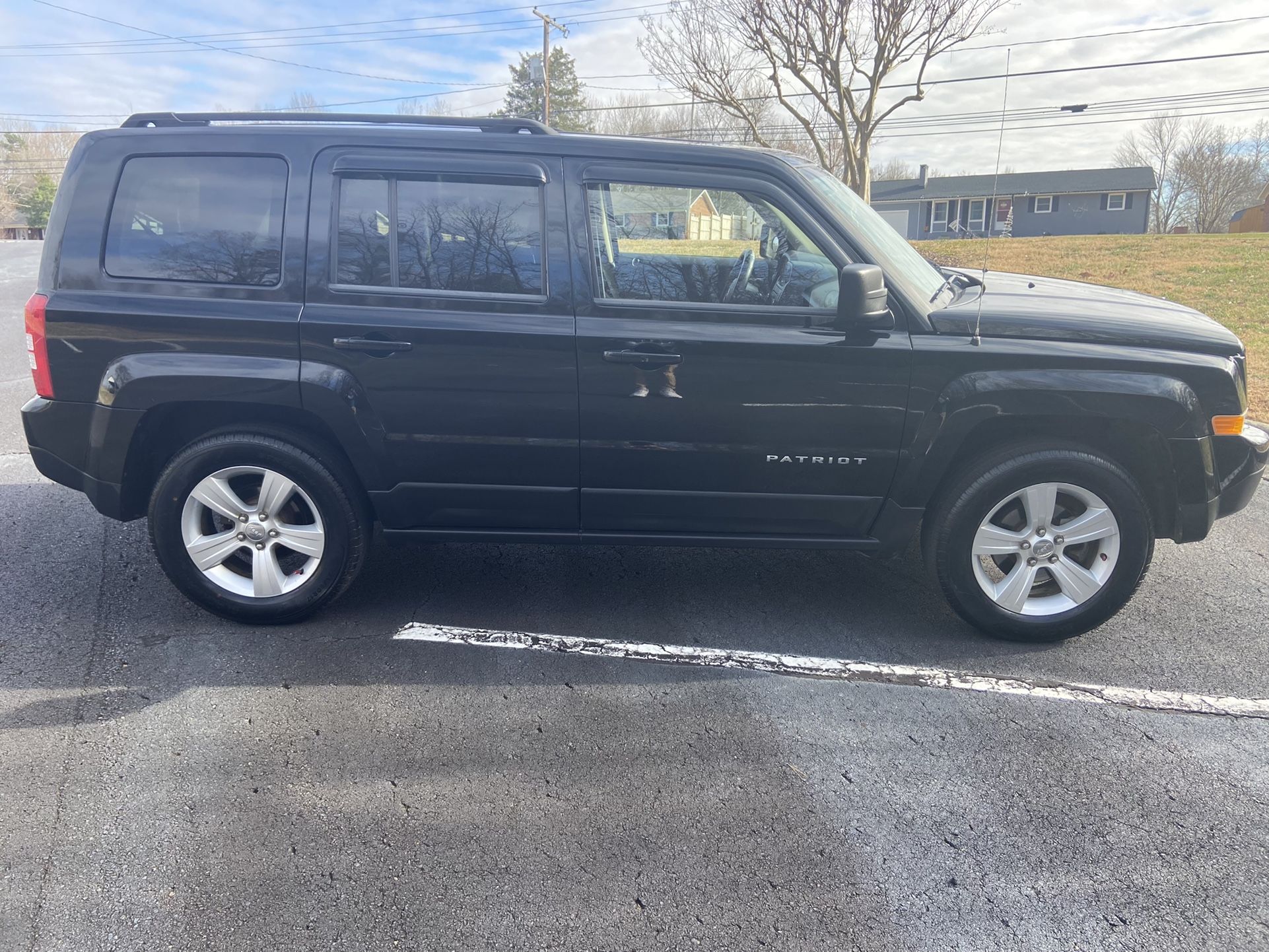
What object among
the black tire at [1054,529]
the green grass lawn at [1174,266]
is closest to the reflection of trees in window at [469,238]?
the black tire at [1054,529]

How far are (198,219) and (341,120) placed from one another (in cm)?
72

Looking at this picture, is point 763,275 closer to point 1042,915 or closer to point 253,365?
point 253,365

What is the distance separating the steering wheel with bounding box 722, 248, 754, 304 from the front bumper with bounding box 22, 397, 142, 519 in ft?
8.13

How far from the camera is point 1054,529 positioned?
11.9ft

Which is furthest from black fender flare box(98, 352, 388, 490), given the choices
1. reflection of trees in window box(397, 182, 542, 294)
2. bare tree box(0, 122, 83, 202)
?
bare tree box(0, 122, 83, 202)

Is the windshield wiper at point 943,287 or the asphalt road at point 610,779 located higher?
the windshield wiper at point 943,287

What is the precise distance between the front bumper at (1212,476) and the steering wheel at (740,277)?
1836 mm

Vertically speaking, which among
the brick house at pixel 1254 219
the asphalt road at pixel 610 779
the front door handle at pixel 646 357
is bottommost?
the asphalt road at pixel 610 779

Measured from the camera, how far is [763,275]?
140 inches

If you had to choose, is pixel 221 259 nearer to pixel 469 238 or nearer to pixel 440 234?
pixel 440 234

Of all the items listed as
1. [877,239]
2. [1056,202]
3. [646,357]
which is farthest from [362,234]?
[1056,202]

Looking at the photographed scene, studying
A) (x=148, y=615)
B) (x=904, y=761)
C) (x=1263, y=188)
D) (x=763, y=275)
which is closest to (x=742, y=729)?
(x=904, y=761)

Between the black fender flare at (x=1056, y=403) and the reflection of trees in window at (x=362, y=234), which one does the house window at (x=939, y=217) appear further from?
the reflection of trees in window at (x=362, y=234)

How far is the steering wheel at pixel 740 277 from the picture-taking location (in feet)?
11.6
